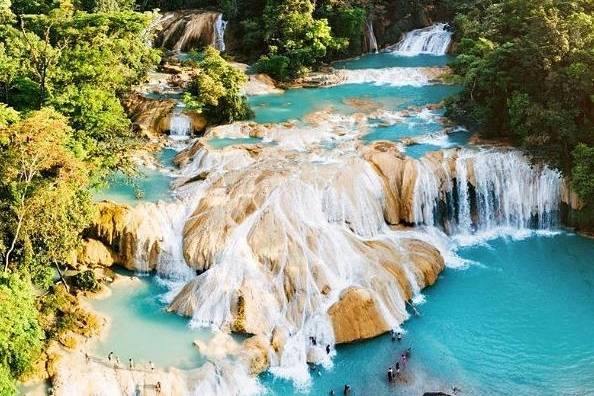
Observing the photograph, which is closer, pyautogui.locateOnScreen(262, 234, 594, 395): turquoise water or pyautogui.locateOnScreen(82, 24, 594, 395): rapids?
pyautogui.locateOnScreen(262, 234, 594, 395): turquoise water

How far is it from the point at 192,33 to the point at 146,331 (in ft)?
110

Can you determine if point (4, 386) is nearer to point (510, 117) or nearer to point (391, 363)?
point (391, 363)

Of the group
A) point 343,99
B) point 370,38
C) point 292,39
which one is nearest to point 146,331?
point 343,99

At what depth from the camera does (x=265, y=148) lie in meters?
31.9

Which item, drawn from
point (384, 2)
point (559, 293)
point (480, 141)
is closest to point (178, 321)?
point (559, 293)

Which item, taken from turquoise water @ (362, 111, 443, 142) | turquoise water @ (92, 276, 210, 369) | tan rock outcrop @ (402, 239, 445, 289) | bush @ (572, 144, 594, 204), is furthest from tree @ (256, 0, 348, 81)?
turquoise water @ (92, 276, 210, 369)

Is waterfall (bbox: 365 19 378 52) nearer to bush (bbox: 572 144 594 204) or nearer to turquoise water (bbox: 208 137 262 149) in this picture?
turquoise water (bbox: 208 137 262 149)

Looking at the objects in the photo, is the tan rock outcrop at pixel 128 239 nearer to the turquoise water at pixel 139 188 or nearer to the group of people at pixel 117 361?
the turquoise water at pixel 139 188

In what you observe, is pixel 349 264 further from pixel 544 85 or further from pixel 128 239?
pixel 544 85

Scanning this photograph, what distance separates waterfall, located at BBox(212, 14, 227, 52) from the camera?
165ft

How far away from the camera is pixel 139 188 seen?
28547 mm

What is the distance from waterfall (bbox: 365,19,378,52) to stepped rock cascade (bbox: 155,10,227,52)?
464 inches

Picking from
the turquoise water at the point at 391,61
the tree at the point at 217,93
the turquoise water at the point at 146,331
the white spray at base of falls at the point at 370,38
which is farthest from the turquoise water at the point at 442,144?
the white spray at base of falls at the point at 370,38

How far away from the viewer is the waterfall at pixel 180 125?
3591 centimetres
